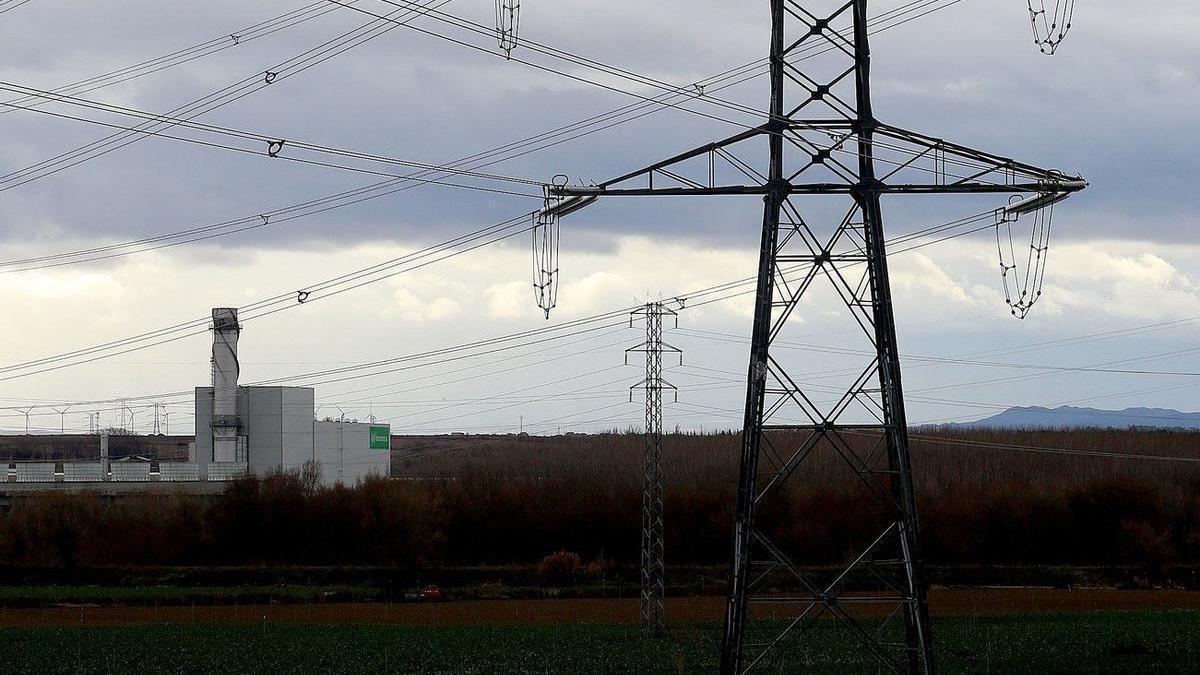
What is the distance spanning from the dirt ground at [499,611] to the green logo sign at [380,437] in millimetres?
26740

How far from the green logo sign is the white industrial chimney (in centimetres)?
1447

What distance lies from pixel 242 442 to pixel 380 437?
1371cm

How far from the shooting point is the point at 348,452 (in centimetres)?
9100

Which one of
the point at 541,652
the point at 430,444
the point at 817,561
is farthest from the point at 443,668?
the point at 430,444

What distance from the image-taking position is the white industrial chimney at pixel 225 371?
249ft

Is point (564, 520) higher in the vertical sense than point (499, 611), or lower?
higher

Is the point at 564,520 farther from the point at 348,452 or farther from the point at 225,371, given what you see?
the point at 225,371

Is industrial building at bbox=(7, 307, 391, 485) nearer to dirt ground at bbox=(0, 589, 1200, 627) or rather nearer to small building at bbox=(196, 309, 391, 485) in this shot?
small building at bbox=(196, 309, 391, 485)

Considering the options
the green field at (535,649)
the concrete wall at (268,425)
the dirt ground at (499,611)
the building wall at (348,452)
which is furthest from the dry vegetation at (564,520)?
the green field at (535,649)

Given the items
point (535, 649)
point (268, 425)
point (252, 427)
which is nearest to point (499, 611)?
point (535, 649)

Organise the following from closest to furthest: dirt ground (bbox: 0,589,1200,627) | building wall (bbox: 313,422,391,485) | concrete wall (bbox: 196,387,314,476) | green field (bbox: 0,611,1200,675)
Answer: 1. green field (bbox: 0,611,1200,675)
2. dirt ground (bbox: 0,589,1200,627)
3. concrete wall (bbox: 196,387,314,476)
4. building wall (bbox: 313,422,391,485)

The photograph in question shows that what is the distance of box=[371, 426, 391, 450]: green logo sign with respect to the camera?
92500 mm

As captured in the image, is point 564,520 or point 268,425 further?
point 564,520

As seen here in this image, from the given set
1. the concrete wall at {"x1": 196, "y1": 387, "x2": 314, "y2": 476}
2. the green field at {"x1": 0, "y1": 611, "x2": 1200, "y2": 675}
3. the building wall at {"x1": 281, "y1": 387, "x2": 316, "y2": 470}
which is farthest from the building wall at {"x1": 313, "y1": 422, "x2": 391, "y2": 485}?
the green field at {"x1": 0, "y1": 611, "x2": 1200, "y2": 675}
